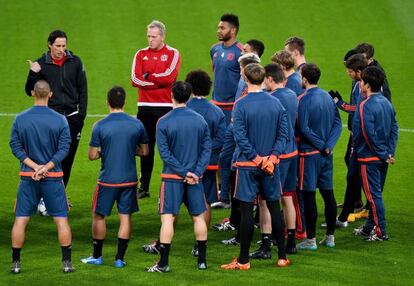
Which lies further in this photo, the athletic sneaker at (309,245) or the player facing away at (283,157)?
the athletic sneaker at (309,245)

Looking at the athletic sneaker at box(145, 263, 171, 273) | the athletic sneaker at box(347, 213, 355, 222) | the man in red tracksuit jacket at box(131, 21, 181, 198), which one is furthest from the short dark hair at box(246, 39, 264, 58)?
the athletic sneaker at box(145, 263, 171, 273)

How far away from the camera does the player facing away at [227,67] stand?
14.7 m

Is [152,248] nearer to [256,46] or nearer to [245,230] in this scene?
[245,230]

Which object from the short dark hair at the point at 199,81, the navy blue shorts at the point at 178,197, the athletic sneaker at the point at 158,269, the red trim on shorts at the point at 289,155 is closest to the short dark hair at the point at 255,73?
the short dark hair at the point at 199,81

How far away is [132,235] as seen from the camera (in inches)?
504

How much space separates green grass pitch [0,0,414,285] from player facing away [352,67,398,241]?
0.46 m

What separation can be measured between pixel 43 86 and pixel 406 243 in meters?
4.60

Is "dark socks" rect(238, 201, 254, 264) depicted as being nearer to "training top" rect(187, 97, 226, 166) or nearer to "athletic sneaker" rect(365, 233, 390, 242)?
"training top" rect(187, 97, 226, 166)

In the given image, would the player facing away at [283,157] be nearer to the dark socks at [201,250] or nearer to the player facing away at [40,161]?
the dark socks at [201,250]

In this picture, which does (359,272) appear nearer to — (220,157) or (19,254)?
(220,157)

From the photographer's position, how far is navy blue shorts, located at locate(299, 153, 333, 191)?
12102 mm

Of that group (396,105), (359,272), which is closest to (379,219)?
(359,272)

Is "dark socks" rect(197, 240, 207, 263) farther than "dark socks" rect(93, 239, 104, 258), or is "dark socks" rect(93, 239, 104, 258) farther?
"dark socks" rect(93, 239, 104, 258)

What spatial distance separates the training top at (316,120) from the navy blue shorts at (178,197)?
5.09 feet
